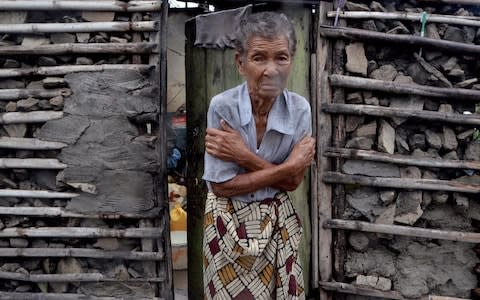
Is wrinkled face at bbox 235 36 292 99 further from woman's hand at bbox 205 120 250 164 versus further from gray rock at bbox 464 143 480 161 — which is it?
gray rock at bbox 464 143 480 161

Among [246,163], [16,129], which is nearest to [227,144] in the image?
[246,163]

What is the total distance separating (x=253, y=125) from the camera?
7.40 feet

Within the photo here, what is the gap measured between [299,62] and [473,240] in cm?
159

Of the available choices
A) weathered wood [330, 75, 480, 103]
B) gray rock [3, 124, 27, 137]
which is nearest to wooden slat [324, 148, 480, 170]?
weathered wood [330, 75, 480, 103]

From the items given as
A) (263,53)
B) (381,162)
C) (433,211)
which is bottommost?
(433,211)

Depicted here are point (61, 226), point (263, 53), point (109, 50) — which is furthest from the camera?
point (61, 226)

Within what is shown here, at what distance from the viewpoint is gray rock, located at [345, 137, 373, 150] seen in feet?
10.6

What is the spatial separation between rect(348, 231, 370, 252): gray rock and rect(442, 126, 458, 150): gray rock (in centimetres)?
76

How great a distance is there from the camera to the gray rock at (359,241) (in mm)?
3312

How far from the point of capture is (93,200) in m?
3.28

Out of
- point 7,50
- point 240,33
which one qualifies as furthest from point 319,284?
point 7,50

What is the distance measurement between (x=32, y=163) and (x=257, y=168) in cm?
175

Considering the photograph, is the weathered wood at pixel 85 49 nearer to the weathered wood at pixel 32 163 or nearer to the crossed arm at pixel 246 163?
the weathered wood at pixel 32 163

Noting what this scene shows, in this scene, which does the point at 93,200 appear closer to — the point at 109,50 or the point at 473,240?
the point at 109,50
